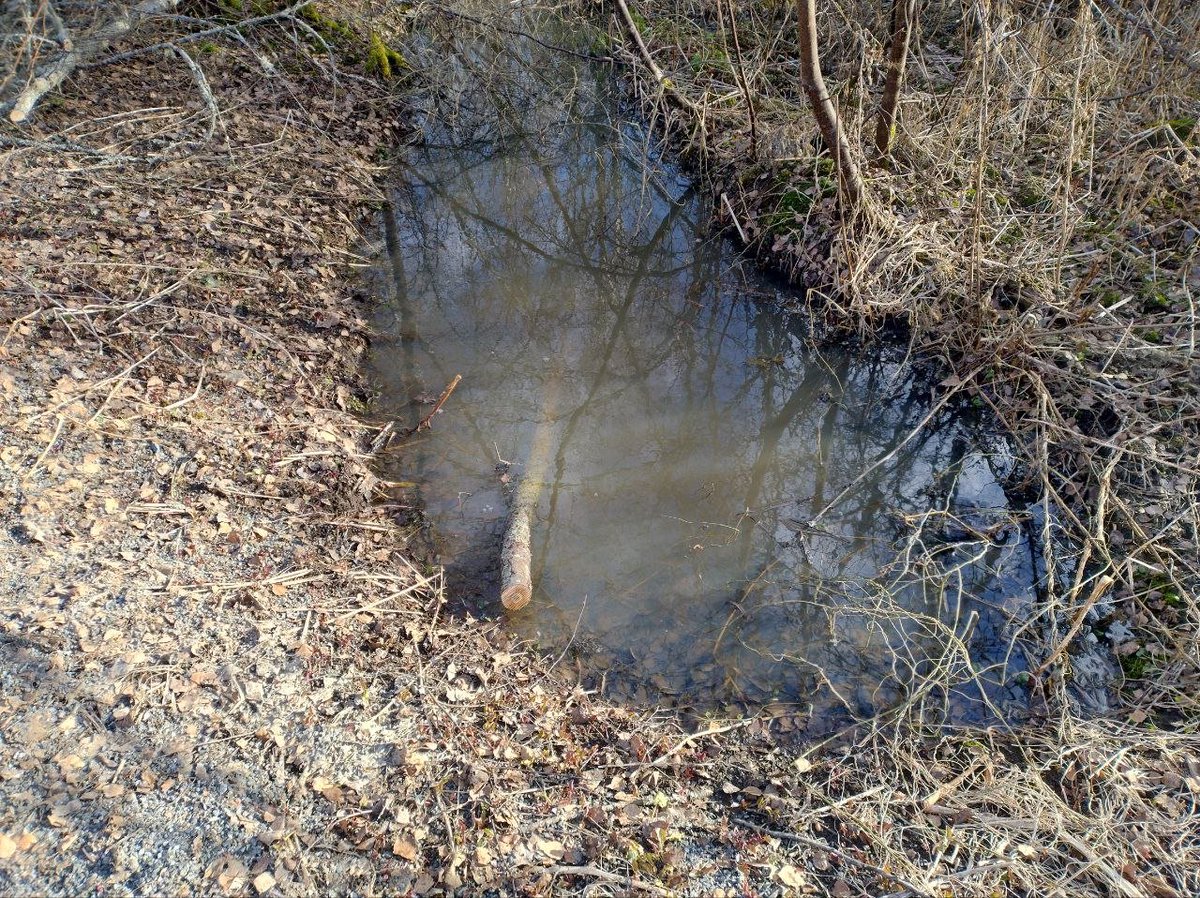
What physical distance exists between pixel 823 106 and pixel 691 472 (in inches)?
128

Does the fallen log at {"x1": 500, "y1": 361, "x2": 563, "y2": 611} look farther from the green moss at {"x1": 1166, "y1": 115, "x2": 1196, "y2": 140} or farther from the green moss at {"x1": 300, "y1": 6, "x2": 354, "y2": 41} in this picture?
the green moss at {"x1": 300, "y1": 6, "x2": 354, "y2": 41}

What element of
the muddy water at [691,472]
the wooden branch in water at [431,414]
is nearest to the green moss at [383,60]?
the muddy water at [691,472]

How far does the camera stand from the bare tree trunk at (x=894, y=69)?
5934 millimetres

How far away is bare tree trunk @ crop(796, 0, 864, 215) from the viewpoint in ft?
19.7

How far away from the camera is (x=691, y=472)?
19.1ft

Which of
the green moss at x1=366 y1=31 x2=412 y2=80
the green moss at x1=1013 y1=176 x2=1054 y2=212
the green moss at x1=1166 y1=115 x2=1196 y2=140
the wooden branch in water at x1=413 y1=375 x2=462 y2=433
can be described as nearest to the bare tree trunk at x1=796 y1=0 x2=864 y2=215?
the green moss at x1=1013 y1=176 x2=1054 y2=212

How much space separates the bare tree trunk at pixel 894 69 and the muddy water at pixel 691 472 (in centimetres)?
163

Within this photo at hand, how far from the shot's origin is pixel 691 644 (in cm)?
471

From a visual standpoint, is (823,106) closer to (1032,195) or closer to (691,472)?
(1032,195)

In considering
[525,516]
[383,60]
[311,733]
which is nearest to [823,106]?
[525,516]

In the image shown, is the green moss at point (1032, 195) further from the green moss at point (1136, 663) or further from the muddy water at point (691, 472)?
the green moss at point (1136, 663)

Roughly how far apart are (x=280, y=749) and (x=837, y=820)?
264 cm

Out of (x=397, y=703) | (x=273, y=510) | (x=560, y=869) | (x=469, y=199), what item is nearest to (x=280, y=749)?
(x=397, y=703)

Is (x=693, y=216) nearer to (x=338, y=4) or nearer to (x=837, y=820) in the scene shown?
(x=338, y=4)
